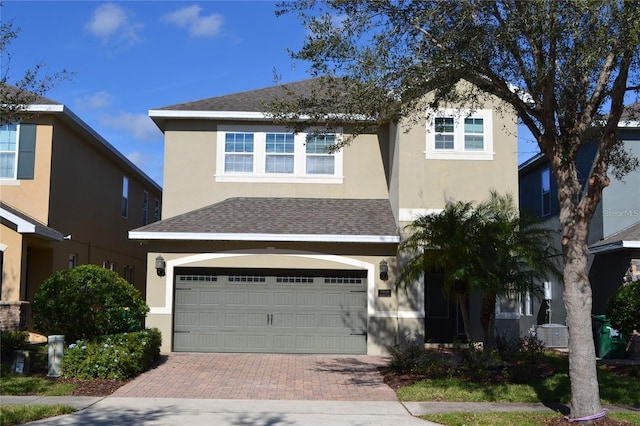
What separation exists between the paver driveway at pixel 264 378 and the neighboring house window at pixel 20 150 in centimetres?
696

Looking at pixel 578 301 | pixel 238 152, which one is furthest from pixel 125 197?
pixel 578 301

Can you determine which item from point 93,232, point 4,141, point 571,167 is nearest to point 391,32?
point 571,167

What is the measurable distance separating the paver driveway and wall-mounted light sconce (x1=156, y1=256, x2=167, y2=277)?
2.09m

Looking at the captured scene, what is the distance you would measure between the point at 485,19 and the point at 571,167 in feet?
8.49

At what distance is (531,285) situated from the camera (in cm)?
1416

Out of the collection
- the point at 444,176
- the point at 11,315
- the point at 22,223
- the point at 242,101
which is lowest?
the point at 11,315

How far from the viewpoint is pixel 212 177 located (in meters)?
19.8

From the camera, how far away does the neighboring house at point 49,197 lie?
1767 centimetres

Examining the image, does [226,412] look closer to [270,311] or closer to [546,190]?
[270,311]

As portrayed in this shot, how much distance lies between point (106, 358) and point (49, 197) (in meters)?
7.92

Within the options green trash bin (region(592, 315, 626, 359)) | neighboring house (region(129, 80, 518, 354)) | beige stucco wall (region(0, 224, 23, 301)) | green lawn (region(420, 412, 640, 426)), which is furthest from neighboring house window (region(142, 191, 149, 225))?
green lawn (region(420, 412, 640, 426))

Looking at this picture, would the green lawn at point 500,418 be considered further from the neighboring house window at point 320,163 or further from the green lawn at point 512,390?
the neighboring house window at point 320,163

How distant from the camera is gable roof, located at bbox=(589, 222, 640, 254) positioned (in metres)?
17.5

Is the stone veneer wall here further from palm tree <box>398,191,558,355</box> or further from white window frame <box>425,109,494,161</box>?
white window frame <box>425,109,494,161</box>
